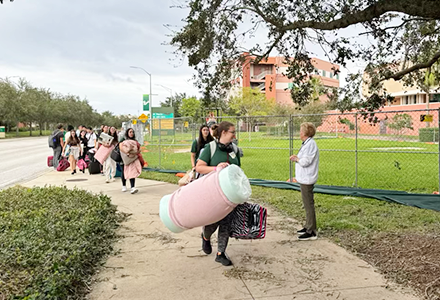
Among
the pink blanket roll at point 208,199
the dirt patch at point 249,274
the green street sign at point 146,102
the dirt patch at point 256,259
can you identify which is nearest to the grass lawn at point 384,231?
the dirt patch at point 256,259

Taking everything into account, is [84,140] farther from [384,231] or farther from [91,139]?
[384,231]

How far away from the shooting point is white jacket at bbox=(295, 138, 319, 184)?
5379 millimetres

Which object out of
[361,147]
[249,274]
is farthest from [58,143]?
[249,274]

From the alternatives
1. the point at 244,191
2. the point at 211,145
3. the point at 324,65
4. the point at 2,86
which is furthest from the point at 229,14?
the point at 324,65

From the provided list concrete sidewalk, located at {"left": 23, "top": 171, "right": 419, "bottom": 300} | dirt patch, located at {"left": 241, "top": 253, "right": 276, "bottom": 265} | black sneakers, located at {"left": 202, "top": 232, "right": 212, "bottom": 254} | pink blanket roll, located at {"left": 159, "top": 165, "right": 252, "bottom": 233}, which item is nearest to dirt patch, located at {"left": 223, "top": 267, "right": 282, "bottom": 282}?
concrete sidewalk, located at {"left": 23, "top": 171, "right": 419, "bottom": 300}

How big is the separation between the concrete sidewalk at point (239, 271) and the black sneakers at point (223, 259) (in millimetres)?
74

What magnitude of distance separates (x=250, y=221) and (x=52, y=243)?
215 cm

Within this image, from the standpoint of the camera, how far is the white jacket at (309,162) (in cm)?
538

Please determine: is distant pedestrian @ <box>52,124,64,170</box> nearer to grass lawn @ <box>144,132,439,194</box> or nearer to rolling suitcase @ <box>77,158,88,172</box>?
rolling suitcase @ <box>77,158,88,172</box>

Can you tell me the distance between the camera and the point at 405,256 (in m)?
4.57

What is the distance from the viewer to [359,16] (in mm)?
4840

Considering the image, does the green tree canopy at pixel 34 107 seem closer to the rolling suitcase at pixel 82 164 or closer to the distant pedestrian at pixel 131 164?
the rolling suitcase at pixel 82 164

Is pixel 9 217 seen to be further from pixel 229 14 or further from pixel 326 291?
pixel 229 14

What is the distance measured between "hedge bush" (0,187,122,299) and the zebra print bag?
166 centimetres
